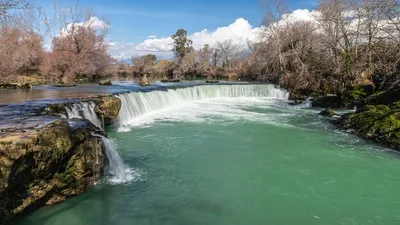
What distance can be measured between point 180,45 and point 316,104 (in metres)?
50.8

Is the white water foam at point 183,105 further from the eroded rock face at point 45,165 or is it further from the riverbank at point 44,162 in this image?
the eroded rock face at point 45,165

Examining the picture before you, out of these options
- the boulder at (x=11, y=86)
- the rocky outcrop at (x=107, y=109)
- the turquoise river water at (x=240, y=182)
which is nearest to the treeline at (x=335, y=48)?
the turquoise river water at (x=240, y=182)

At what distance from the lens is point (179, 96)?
18812 mm

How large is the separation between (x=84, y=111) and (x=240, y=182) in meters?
6.15

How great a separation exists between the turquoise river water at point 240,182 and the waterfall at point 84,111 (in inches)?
33.8

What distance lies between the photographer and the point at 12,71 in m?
22.0

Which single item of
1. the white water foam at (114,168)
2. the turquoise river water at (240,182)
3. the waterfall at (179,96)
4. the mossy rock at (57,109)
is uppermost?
the mossy rock at (57,109)

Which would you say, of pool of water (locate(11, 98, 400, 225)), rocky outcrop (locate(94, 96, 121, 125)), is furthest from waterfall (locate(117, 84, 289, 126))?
pool of water (locate(11, 98, 400, 225))

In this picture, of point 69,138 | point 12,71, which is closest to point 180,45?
point 12,71

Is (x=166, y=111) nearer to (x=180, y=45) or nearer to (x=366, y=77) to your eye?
(x=366, y=77)

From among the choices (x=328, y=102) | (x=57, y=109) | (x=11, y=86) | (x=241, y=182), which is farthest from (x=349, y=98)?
(x=11, y=86)

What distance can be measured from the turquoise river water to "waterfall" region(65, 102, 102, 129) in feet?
2.82

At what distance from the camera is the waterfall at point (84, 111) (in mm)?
9250

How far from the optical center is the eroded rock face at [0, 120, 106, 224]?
4246mm
